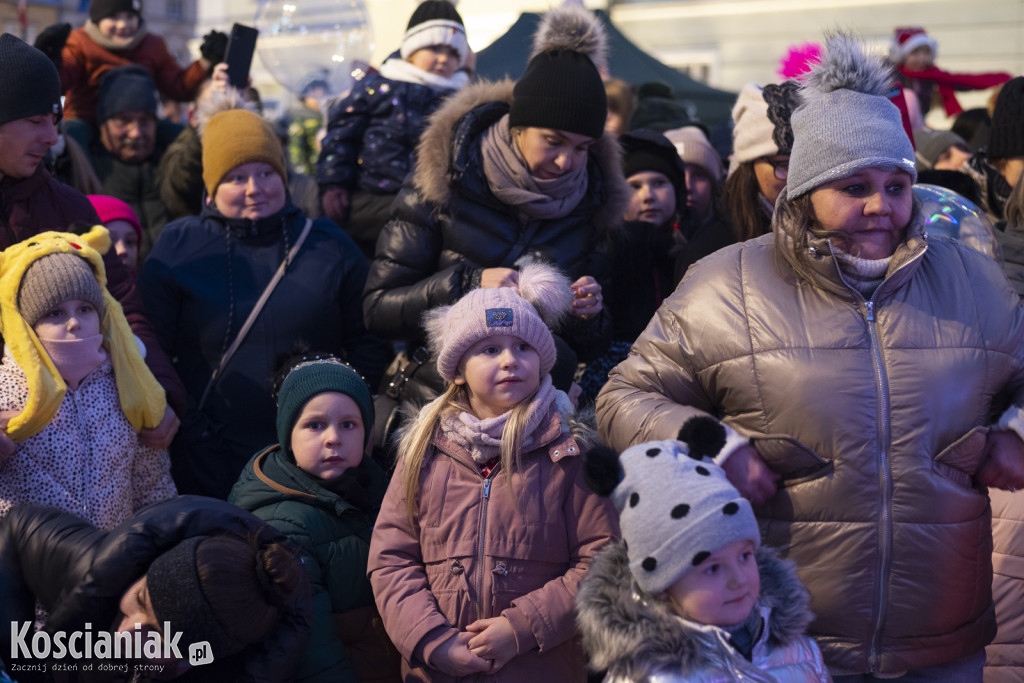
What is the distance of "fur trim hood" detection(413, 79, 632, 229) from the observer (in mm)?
3879

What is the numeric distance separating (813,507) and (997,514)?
1.20 metres

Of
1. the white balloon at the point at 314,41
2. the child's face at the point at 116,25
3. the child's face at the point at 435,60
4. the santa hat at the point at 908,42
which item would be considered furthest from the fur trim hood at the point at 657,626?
the santa hat at the point at 908,42

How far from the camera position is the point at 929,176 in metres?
4.81

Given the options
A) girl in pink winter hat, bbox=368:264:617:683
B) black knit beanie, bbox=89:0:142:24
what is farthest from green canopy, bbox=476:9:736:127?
girl in pink winter hat, bbox=368:264:617:683

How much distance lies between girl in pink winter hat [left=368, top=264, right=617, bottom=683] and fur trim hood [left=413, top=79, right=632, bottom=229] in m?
0.74

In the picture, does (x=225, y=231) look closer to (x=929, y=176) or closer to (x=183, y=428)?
(x=183, y=428)

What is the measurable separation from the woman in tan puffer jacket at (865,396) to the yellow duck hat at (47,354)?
1813 mm

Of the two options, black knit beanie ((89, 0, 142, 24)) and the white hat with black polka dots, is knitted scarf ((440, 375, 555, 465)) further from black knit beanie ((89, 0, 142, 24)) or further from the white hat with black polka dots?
black knit beanie ((89, 0, 142, 24))

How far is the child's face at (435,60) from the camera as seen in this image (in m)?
5.76

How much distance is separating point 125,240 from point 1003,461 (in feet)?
12.1

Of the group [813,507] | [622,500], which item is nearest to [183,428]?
[622,500]

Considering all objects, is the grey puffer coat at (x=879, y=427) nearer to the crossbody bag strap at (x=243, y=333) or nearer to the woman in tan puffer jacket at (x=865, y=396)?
the woman in tan puffer jacket at (x=865, y=396)

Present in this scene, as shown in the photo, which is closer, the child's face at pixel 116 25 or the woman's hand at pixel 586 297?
the woman's hand at pixel 586 297

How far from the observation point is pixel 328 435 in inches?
140
